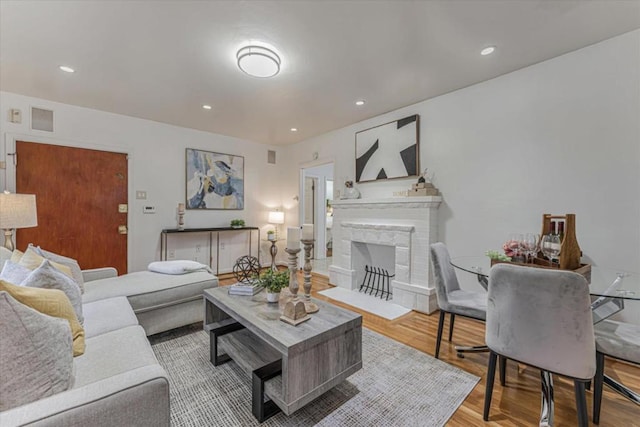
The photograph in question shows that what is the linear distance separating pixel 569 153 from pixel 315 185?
15.4ft

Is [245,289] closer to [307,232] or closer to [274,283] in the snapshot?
[274,283]

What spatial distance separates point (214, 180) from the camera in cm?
473

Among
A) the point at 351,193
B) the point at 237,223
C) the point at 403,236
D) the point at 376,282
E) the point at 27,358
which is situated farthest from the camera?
the point at 237,223

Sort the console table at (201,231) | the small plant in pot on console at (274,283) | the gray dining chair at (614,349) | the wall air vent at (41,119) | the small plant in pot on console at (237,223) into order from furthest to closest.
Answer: the small plant in pot on console at (237,223) < the console table at (201,231) < the wall air vent at (41,119) < the small plant in pot on console at (274,283) < the gray dining chair at (614,349)

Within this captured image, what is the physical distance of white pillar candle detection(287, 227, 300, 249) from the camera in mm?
1705

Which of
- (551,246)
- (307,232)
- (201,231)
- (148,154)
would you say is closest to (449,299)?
(551,246)

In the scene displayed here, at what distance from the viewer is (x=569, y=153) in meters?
2.35

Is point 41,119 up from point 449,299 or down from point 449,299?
up

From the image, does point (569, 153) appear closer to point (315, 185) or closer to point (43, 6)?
point (43, 6)

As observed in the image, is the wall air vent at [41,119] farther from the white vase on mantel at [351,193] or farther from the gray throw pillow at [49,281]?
the white vase on mantel at [351,193]

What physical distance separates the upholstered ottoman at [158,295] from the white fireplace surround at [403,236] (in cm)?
203

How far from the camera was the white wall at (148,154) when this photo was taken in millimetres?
3289

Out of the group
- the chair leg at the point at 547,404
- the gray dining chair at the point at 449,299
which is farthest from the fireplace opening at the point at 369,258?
the chair leg at the point at 547,404

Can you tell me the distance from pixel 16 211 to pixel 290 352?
9.54 ft
